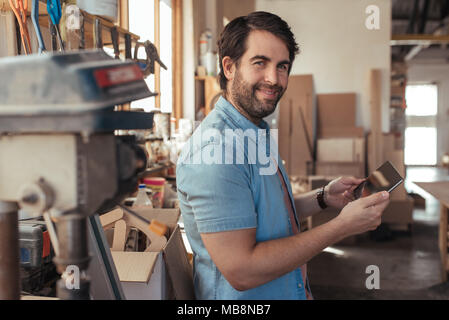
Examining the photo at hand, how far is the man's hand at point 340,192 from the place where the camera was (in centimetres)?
153

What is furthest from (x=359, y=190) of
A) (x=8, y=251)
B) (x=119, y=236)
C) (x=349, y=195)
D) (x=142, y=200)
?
(x=8, y=251)

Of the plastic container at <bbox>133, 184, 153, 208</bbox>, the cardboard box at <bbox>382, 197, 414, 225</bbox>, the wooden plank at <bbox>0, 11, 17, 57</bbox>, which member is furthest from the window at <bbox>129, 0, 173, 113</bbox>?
the cardboard box at <bbox>382, 197, 414, 225</bbox>

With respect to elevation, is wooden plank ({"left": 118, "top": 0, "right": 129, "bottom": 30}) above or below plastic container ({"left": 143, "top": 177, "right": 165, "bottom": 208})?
above

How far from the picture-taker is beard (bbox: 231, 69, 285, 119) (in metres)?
1.24

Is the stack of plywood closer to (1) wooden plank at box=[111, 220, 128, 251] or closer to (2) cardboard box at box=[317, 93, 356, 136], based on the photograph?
(2) cardboard box at box=[317, 93, 356, 136]

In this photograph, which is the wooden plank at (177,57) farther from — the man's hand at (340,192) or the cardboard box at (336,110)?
the cardboard box at (336,110)

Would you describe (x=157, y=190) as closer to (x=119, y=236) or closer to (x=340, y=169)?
(x=119, y=236)

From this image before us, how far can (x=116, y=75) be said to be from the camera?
1.93 feet

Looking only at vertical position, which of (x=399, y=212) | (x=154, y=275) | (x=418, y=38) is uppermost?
(x=418, y=38)

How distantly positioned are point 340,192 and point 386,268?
2.35m

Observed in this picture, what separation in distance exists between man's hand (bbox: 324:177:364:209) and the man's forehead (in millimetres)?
571

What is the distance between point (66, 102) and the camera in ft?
1.74

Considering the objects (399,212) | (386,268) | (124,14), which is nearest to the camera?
(124,14)
